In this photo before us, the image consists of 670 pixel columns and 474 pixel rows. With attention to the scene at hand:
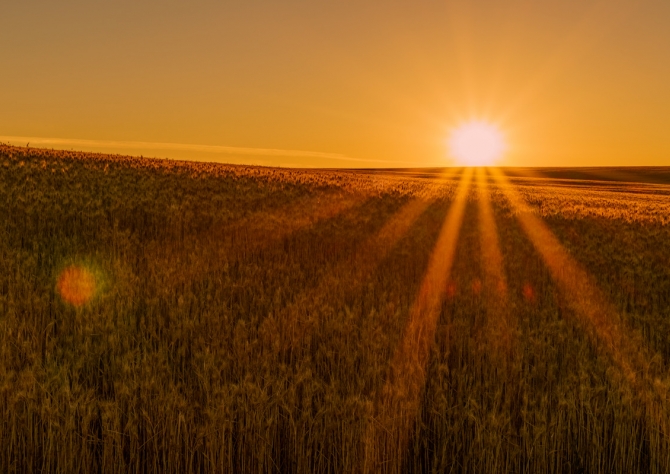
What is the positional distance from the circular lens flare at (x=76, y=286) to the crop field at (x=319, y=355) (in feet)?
0.14

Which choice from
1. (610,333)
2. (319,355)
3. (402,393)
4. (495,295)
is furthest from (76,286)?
(610,333)

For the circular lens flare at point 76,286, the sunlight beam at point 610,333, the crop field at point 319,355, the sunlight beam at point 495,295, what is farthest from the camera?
the circular lens flare at point 76,286

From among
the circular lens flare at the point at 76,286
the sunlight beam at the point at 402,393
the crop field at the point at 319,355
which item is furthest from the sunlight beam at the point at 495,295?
the circular lens flare at the point at 76,286

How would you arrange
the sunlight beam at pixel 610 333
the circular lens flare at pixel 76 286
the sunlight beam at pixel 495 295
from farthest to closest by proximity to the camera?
the circular lens flare at pixel 76 286 < the sunlight beam at pixel 495 295 < the sunlight beam at pixel 610 333

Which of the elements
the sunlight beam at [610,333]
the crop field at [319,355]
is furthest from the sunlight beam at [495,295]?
the sunlight beam at [610,333]

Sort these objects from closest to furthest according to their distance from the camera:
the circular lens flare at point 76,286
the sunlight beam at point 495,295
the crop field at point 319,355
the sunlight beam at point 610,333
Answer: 1. the crop field at point 319,355
2. the sunlight beam at point 610,333
3. the sunlight beam at point 495,295
4. the circular lens flare at point 76,286

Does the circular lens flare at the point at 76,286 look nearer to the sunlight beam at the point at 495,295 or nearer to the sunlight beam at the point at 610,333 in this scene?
the sunlight beam at the point at 495,295

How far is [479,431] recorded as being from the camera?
142 inches

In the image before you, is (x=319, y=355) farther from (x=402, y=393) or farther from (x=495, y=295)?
(x=495, y=295)

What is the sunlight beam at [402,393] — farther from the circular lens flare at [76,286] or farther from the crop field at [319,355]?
the circular lens flare at [76,286]

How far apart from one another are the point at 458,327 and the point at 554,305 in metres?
2.01

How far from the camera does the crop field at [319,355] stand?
11.5ft

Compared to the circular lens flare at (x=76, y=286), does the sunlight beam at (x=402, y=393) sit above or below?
below

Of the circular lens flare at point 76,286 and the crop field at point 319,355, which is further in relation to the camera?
the circular lens flare at point 76,286
